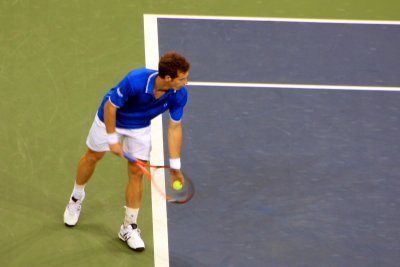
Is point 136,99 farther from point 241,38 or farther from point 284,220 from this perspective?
point 241,38

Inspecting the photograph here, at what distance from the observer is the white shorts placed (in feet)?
27.5

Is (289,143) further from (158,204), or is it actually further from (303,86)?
(158,204)

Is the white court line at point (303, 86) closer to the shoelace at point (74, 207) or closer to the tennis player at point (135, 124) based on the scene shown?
the tennis player at point (135, 124)

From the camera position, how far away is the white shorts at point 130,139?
8391mm

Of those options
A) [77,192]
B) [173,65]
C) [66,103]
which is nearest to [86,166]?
[77,192]

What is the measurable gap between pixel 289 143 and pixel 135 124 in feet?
7.84

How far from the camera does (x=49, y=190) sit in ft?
30.7

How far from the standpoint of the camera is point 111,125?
809 centimetres

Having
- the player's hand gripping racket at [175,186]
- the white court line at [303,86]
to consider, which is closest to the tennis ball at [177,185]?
the player's hand gripping racket at [175,186]

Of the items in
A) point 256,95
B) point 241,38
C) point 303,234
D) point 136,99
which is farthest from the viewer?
point 241,38

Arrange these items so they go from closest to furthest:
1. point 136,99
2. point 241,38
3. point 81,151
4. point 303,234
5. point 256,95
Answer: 1. point 136,99
2. point 303,234
3. point 81,151
4. point 256,95
5. point 241,38

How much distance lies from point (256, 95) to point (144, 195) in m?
2.05

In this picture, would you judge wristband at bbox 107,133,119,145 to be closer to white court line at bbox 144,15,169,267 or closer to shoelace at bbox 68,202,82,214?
shoelace at bbox 68,202,82,214

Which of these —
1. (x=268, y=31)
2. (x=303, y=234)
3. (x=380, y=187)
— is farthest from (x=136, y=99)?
(x=268, y=31)
